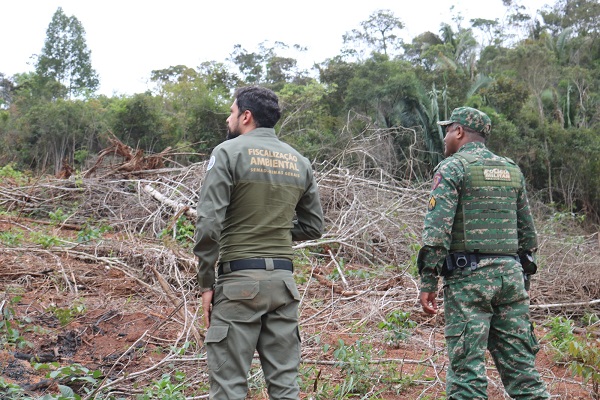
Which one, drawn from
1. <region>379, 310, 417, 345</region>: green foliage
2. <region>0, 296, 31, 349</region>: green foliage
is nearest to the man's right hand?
<region>0, 296, 31, 349</region>: green foliage

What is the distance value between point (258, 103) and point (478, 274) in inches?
56.1

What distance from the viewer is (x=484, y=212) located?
11.2ft

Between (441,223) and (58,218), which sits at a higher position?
(441,223)

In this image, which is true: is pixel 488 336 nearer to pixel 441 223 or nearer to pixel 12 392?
pixel 441 223

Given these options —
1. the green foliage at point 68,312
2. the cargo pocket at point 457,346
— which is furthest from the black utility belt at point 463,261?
the green foliage at point 68,312

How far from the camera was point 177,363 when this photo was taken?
14.7 feet

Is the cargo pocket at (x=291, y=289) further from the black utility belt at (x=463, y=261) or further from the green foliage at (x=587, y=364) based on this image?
the green foliage at (x=587, y=364)

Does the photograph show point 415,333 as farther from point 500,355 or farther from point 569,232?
point 569,232

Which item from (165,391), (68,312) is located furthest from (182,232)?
(165,391)

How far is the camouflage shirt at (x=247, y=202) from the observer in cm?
286

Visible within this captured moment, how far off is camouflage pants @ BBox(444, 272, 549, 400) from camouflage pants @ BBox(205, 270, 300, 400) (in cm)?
85

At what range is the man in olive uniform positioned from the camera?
9.29 feet

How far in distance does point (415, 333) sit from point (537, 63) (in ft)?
78.1

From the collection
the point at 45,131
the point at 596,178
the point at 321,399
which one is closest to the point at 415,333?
the point at 321,399
